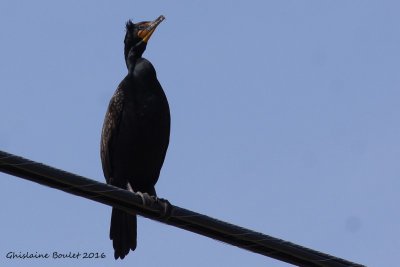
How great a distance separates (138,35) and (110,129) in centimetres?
99

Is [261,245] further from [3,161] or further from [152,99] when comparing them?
[152,99]

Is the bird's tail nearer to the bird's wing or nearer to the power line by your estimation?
the bird's wing

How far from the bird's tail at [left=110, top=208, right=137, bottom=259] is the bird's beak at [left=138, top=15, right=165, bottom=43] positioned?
5.57 ft

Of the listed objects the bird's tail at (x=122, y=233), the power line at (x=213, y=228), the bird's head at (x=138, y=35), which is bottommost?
the power line at (x=213, y=228)

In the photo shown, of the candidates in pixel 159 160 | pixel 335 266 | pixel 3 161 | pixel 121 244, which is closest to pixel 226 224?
pixel 335 266

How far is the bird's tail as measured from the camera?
8374mm

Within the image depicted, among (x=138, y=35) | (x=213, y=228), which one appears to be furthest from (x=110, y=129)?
(x=213, y=228)

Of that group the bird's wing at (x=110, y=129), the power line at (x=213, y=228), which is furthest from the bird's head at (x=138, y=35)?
the power line at (x=213, y=228)

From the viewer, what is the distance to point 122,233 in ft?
27.8

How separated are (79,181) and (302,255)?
3.73 feet

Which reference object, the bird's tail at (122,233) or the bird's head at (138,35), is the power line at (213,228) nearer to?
the bird's tail at (122,233)

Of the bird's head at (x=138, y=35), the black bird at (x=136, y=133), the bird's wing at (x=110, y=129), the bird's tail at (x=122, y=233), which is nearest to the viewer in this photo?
the bird's tail at (x=122, y=233)

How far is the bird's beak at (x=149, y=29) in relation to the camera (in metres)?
9.55

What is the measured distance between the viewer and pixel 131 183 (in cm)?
912
